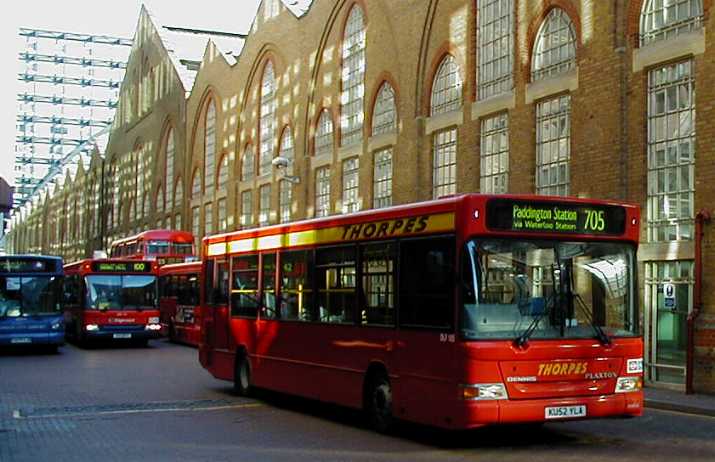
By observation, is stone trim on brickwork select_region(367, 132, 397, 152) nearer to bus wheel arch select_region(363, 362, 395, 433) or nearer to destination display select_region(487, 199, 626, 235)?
bus wheel arch select_region(363, 362, 395, 433)

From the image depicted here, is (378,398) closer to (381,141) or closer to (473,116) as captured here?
(473,116)

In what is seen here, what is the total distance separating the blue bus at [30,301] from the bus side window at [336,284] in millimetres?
15794

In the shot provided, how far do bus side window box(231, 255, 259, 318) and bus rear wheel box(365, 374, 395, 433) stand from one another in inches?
148

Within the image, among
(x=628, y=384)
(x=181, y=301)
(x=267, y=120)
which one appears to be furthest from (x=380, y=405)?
(x=267, y=120)

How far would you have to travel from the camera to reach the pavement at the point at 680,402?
51.0 feet

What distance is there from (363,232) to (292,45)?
26.7 meters

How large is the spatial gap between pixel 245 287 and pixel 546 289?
6.83 metres

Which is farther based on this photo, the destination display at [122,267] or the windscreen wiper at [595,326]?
the destination display at [122,267]

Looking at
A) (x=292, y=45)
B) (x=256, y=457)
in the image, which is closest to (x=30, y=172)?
(x=292, y=45)

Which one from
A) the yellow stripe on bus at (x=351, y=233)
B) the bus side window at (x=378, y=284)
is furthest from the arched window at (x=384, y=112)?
the bus side window at (x=378, y=284)

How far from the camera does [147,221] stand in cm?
6147

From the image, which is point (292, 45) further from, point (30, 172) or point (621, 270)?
point (30, 172)

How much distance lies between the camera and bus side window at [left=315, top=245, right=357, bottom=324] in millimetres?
13375

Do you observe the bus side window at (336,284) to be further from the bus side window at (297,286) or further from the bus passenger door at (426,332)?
the bus passenger door at (426,332)
